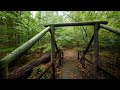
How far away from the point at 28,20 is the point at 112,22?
5821 mm

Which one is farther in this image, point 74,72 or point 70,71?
point 70,71
